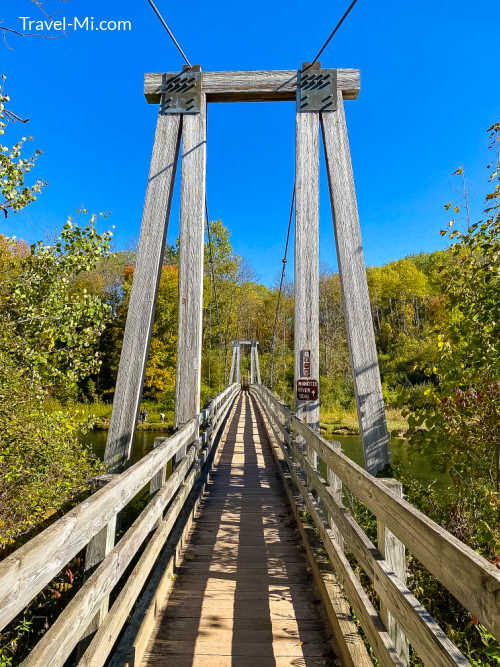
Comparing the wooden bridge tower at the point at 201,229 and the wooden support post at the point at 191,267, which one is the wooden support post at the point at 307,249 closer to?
the wooden bridge tower at the point at 201,229

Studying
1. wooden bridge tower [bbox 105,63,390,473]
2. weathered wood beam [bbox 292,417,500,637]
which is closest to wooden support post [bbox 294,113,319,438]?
wooden bridge tower [bbox 105,63,390,473]

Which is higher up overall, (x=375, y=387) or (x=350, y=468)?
(x=375, y=387)

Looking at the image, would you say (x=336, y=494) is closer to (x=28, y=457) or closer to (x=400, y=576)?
(x=400, y=576)

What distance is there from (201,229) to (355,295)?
1.44 m

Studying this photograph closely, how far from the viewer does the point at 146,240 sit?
341 centimetres

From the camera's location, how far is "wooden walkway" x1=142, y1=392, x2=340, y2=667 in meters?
1.66

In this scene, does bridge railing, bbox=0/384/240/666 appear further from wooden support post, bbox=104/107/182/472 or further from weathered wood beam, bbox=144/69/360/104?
weathered wood beam, bbox=144/69/360/104

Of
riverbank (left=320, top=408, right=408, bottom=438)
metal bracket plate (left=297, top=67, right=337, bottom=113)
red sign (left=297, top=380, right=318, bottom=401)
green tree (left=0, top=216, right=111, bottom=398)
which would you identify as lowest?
riverbank (left=320, top=408, right=408, bottom=438)

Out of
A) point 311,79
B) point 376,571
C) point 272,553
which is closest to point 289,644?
point 376,571

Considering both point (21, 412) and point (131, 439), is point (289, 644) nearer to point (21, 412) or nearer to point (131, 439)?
point (131, 439)

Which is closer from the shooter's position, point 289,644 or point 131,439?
point 289,644

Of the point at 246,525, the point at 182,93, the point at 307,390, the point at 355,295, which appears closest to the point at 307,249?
the point at 355,295

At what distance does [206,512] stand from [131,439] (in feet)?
2.93

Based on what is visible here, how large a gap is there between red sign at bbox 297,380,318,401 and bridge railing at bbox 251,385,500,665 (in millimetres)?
1362
